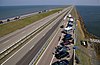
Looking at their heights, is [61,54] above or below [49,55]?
above

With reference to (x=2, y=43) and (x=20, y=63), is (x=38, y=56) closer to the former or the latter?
(x=20, y=63)

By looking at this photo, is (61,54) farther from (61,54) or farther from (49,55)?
(49,55)

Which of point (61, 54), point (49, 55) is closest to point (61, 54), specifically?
point (61, 54)

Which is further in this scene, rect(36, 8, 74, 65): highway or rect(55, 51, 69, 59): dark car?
rect(55, 51, 69, 59): dark car

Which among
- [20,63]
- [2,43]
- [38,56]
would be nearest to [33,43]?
[2,43]

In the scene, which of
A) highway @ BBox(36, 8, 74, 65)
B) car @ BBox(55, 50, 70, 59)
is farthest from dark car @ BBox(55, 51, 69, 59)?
highway @ BBox(36, 8, 74, 65)

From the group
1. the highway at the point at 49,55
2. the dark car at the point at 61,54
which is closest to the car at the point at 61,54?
the dark car at the point at 61,54

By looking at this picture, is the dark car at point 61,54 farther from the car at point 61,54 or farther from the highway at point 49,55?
the highway at point 49,55

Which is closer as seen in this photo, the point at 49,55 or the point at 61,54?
the point at 61,54

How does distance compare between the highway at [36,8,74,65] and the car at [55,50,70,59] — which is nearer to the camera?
the highway at [36,8,74,65]

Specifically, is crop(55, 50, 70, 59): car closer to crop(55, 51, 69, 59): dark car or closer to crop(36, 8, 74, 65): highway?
crop(55, 51, 69, 59): dark car

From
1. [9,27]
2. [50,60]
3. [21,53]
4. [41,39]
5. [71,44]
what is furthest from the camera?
[9,27]
